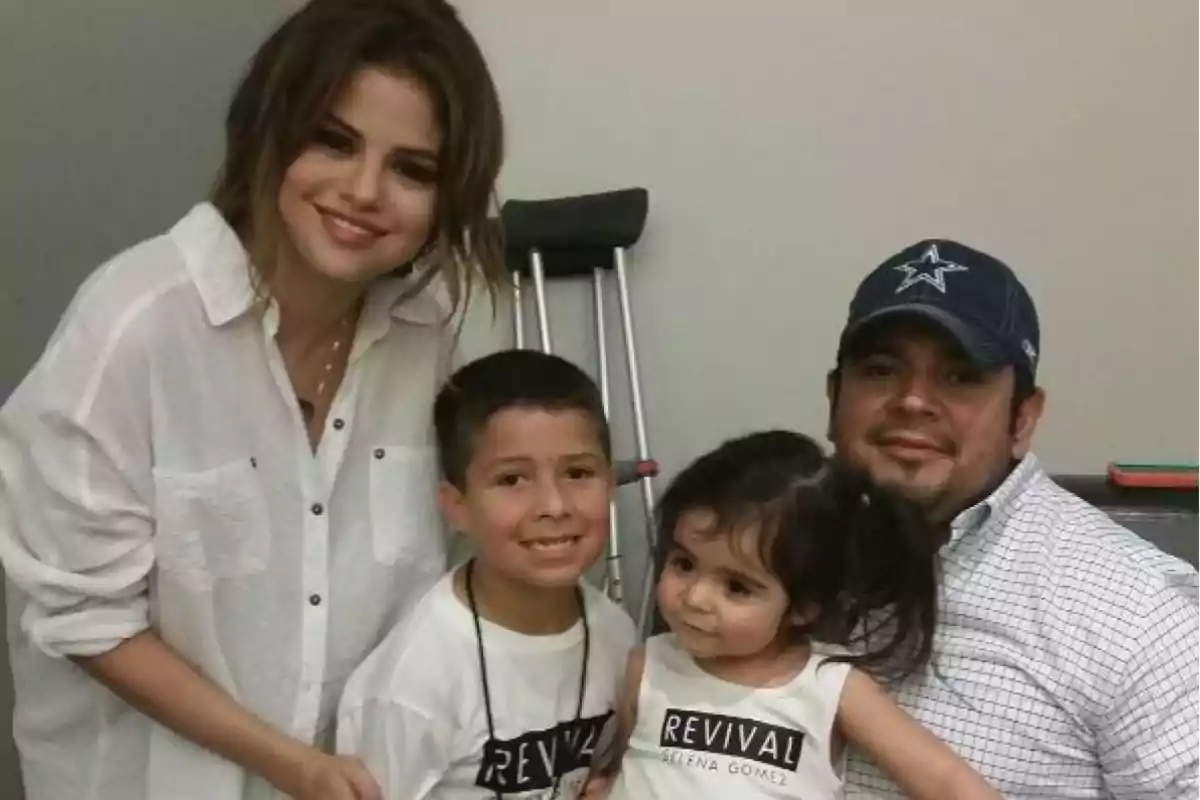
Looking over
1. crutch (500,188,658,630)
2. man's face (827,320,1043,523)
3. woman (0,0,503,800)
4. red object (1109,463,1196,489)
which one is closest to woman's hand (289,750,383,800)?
woman (0,0,503,800)

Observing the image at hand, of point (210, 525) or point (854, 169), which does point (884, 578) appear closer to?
point (210, 525)

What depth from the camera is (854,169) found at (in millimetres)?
2242

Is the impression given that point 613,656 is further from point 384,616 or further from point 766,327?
point 766,327

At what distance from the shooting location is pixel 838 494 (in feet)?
4.52

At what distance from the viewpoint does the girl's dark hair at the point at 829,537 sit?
4.35ft

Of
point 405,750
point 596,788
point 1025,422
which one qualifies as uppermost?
point 1025,422

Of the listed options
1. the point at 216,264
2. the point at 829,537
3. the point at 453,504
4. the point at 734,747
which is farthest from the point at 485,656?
the point at 216,264

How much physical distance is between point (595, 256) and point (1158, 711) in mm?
1331

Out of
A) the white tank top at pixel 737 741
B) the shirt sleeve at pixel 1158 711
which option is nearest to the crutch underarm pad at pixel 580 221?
the white tank top at pixel 737 741

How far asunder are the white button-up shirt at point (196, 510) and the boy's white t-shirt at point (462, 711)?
0.10 meters

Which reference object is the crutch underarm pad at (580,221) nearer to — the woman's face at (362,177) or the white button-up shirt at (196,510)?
the white button-up shirt at (196,510)

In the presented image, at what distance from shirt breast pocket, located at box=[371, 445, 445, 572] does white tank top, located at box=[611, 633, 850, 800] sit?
0.36 metres

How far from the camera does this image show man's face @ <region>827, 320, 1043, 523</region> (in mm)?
1450

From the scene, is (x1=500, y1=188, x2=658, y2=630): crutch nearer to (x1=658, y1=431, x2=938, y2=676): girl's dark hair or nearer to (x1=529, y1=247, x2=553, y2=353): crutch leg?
(x1=529, y1=247, x2=553, y2=353): crutch leg
